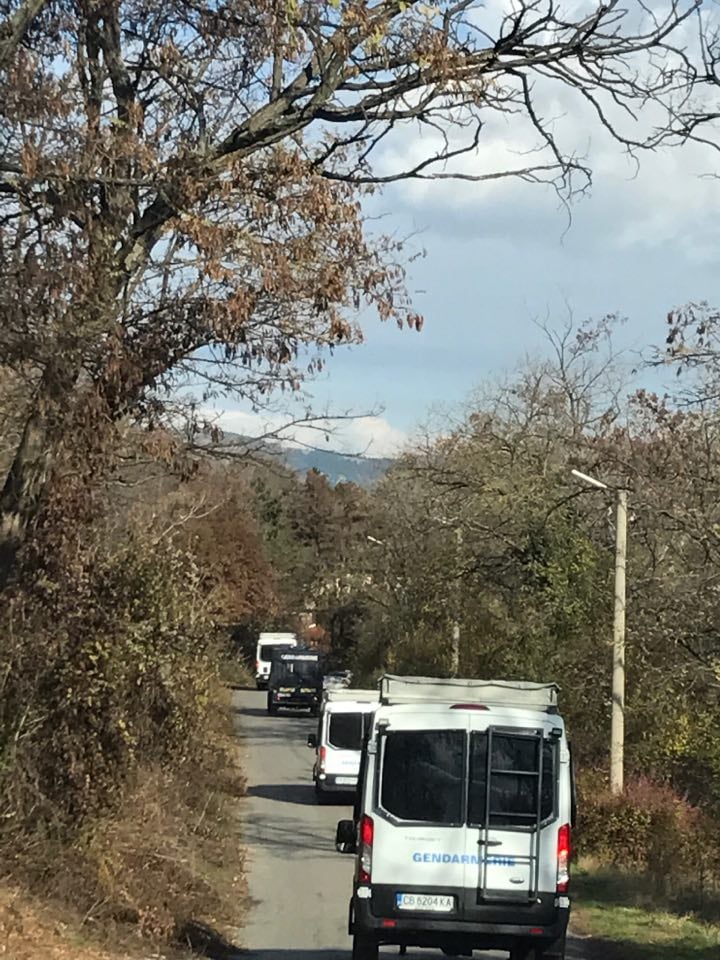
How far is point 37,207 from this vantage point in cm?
1014

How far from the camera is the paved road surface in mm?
15164

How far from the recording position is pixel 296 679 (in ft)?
184

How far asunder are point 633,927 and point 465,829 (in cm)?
642

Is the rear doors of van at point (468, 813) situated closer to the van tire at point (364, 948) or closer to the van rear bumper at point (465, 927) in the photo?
the van rear bumper at point (465, 927)

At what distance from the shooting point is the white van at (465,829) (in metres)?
10.9

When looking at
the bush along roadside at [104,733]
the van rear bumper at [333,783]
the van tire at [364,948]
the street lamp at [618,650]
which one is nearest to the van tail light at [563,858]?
the van tire at [364,948]

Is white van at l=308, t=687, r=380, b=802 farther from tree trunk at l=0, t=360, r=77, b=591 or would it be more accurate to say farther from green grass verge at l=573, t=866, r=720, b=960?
tree trunk at l=0, t=360, r=77, b=591

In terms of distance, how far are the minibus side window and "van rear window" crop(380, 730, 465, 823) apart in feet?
0.39

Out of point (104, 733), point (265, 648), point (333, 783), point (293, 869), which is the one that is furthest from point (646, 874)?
point (265, 648)

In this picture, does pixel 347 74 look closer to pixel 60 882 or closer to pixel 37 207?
pixel 37 207

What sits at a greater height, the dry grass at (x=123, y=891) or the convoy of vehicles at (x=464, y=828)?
the convoy of vehicles at (x=464, y=828)

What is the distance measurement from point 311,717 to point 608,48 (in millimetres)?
50408

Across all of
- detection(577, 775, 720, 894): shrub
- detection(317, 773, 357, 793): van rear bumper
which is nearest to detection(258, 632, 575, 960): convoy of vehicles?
detection(577, 775, 720, 894): shrub

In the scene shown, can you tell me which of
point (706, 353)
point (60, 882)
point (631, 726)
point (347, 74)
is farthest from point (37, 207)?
point (631, 726)
